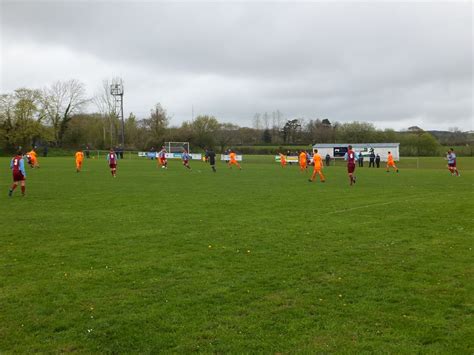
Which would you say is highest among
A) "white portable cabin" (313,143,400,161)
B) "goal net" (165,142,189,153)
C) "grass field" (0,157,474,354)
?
"goal net" (165,142,189,153)

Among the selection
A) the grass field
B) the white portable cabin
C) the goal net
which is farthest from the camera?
the goal net

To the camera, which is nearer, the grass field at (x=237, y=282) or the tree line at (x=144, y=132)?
the grass field at (x=237, y=282)

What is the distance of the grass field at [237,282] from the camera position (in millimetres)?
4516

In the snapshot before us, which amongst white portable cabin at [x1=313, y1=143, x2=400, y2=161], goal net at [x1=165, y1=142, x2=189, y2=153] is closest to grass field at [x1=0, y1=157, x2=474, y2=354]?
white portable cabin at [x1=313, y1=143, x2=400, y2=161]

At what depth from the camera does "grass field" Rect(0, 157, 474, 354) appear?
452 centimetres

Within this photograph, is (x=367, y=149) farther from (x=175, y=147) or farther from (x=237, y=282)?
(x=237, y=282)

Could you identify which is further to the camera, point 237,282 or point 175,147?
point 175,147

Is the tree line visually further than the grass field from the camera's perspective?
Yes

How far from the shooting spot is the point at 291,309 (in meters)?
5.22

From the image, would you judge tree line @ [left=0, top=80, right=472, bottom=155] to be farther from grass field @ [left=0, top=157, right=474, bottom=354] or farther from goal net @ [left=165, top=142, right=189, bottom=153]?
grass field @ [left=0, top=157, right=474, bottom=354]

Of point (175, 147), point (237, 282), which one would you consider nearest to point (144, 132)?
point (175, 147)

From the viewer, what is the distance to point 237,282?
245 inches

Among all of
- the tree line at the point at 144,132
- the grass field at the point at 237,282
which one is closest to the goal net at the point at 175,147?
the tree line at the point at 144,132

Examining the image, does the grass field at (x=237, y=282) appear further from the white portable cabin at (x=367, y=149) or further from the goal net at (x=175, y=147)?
the goal net at (x=175, y=147)
